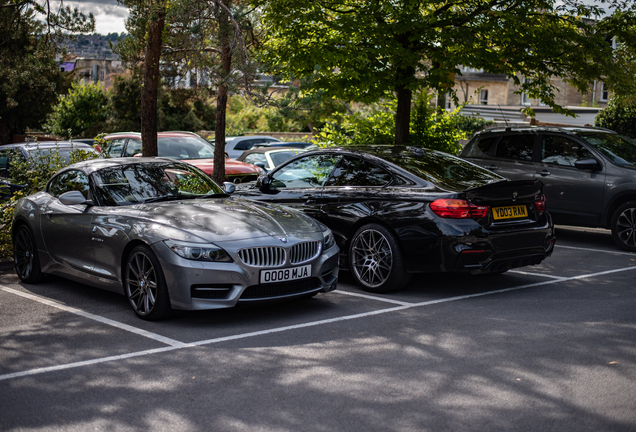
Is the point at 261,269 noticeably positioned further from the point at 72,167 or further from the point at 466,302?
the point at 72,167

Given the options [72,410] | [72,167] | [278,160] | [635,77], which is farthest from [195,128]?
[72,410]

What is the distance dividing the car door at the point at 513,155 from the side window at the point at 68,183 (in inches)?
282

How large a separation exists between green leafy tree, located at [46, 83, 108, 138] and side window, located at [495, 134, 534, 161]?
31.8 meters

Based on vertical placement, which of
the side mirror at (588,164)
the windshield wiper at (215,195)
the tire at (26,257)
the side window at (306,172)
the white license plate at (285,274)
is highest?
the side mirror at (588,164)

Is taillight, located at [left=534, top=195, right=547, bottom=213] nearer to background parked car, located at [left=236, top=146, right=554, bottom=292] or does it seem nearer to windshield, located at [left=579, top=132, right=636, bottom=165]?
background parked car, located at [left=236, top=146, right=554, bottom=292]

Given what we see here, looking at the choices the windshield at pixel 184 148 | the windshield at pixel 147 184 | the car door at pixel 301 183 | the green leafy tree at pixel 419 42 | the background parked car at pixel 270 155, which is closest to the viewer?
the windshield at pixel 147 184

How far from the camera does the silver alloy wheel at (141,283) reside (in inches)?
245

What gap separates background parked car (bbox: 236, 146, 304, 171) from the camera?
55.1 feet

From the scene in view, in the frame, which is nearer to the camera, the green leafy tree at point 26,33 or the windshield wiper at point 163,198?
the windshield wiper at point 163,198

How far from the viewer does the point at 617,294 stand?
24.1 feet

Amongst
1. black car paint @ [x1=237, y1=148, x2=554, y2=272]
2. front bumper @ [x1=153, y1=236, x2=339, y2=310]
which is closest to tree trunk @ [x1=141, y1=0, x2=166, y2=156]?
black car paint @ [x1=237, y1=148, x2=554, y2=272]

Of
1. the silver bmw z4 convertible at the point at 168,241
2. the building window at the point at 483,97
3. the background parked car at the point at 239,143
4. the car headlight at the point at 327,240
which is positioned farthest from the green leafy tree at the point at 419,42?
the building window at the point at 483,97

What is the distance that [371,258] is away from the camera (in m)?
7.50

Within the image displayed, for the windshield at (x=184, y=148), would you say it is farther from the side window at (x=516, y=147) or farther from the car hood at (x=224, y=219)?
the car hood at (x=224, y=219)
